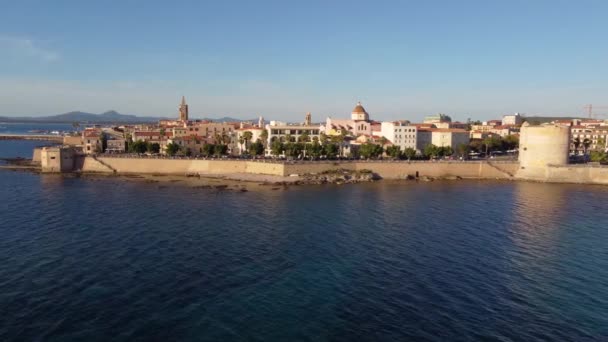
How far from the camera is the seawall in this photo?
6419 centimetres

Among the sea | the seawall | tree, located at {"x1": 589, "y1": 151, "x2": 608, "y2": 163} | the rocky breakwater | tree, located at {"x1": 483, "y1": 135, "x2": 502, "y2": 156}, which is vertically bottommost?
the sea

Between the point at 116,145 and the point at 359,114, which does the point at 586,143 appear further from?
the point at 116,145

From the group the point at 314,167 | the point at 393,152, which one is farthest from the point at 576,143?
the point at 314,167

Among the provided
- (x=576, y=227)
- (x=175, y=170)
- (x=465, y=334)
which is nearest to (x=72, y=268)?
(x=465, y=334)

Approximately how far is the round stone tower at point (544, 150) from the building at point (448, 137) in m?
18.6

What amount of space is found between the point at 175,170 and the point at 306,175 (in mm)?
18821

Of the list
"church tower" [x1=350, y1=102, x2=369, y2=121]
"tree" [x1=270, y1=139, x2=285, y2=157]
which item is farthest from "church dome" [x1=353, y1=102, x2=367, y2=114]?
"tree" [x1=270, y1=139, x2=285, y2=157]

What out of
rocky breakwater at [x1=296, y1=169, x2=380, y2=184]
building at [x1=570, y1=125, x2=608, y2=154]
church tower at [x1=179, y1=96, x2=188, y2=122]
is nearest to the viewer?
rocky breakwater at [x1=296, y1=169, x2=380, y2=184]

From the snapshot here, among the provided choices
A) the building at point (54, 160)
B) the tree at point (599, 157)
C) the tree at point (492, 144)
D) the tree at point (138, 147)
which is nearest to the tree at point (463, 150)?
the tree at point (492, 144)

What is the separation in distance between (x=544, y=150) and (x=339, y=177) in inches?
1123

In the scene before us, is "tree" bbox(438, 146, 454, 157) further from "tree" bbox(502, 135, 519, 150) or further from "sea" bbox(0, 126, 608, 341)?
"sea" bbox(0, 126, 608, 341)

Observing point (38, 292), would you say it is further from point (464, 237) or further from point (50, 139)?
point (50, 139)

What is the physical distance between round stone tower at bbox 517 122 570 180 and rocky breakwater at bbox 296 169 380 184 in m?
21.4

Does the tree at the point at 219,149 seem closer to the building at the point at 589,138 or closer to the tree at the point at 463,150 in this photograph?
the tree at the point at 463,150
